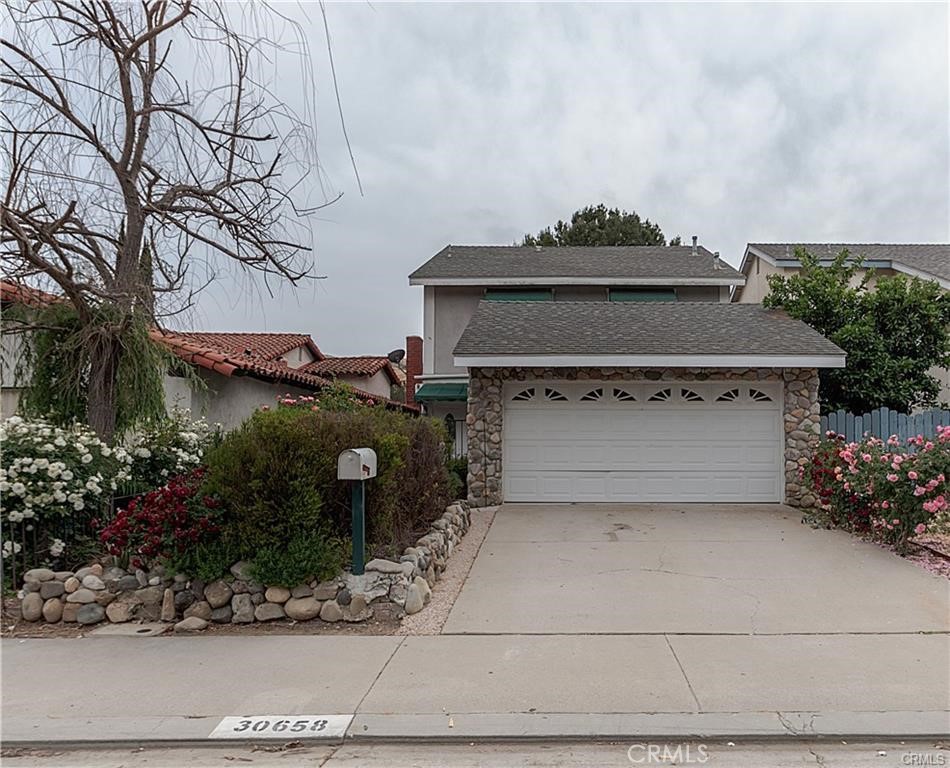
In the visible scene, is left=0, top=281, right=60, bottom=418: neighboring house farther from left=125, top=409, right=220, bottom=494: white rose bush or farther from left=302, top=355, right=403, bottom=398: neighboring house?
left=302, top=355, right=403, bottom=398: neighboring house

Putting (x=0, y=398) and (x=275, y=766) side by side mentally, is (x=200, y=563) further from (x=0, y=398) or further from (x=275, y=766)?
(x=0, y=398)

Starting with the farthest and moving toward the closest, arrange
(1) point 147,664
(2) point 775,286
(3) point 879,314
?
(2) point 775,286
(3) point 879,314
(1) point 147,664

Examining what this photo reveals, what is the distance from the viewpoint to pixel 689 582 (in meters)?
7.65

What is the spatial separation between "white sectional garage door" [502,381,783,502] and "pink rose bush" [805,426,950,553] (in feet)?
6.86

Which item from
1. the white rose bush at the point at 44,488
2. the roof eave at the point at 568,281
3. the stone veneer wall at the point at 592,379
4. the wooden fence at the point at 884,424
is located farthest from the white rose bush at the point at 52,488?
the roof eave at the point at 568,281

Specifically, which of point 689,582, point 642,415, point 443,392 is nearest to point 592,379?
point 642,415

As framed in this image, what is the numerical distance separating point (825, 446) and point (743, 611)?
18.2ft

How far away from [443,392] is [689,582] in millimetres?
11073

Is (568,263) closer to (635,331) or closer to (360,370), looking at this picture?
(635,331)

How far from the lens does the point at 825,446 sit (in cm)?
1117

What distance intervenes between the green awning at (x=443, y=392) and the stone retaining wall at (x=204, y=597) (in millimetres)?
11093

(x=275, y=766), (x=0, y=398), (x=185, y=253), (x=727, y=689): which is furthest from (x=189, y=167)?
(x=727, y=689)

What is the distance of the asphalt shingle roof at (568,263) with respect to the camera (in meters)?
Answer: 19.4

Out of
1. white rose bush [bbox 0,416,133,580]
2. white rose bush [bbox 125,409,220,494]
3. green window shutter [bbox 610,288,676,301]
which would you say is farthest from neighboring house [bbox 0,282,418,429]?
green window shutter [bbox 610,288,676,301]
